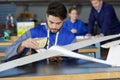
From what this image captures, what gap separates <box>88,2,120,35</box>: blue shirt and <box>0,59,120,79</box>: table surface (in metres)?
2.23

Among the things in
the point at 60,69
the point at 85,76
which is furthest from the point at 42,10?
the point at 85,76

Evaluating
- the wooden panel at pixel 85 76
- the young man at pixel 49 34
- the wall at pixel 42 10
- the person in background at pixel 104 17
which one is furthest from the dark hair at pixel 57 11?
the wall at pixel 42 10

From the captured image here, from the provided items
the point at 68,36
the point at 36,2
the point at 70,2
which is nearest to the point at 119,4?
the point at 70,2

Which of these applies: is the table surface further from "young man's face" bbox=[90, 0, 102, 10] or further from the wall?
the wall

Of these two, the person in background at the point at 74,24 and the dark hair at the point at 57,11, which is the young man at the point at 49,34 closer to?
the dark hair at the point at 57,11

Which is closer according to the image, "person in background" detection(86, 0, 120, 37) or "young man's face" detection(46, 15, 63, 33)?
"young man's face" detection(46, 15, 63, 33)

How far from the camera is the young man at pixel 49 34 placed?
6.42 feet

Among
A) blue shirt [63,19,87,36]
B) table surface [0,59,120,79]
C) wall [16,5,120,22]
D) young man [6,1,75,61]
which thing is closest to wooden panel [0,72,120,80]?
table surface [0,59,120,79]

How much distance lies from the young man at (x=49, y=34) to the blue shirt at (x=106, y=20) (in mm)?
1782

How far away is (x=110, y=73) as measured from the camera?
1619 mm

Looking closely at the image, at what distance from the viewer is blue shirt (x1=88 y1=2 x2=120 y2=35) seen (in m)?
4.09

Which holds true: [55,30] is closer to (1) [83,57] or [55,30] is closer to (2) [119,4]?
(1) [83,57]

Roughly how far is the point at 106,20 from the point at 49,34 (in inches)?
77.1

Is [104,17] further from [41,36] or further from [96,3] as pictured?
[41,36]
